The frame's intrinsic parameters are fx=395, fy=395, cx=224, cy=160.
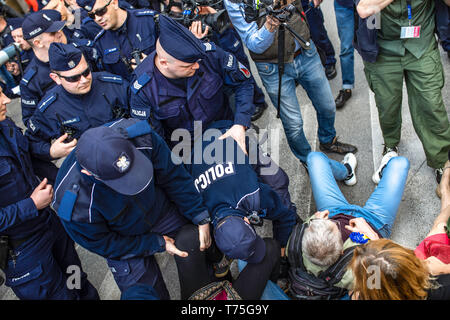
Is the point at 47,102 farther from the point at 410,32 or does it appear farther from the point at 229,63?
the point at 410,32

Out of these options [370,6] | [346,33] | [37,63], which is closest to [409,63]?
[370,6]

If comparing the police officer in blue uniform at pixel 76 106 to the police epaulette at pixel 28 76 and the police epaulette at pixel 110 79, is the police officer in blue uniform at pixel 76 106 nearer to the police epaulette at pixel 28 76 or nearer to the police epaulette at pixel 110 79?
the police epaulette at pixel 110 79

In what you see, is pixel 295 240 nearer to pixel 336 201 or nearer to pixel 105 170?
pixel 336 201

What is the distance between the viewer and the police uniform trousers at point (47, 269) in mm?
2617

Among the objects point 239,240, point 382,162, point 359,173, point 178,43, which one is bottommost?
point 359,173

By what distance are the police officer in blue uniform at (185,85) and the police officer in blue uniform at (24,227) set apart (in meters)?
0.83

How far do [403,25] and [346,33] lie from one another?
3.70 feet

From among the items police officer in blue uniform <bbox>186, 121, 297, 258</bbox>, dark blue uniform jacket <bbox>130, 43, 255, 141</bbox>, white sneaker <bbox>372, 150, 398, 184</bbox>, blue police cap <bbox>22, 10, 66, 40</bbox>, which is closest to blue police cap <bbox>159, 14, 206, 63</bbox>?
dark blue uniform jacket <bbox>130, 43, 255, 141</bbox>

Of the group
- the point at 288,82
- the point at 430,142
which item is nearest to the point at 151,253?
the point at 288,82

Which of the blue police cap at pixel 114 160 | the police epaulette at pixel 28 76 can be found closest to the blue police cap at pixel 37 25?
the police epaulette at pixel 28 76

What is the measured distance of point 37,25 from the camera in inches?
132

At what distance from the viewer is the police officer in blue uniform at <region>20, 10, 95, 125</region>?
3.30 m

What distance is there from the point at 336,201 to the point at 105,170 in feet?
5.08

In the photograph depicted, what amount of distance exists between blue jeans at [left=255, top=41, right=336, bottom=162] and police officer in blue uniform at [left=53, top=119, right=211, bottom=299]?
45.0 inches
